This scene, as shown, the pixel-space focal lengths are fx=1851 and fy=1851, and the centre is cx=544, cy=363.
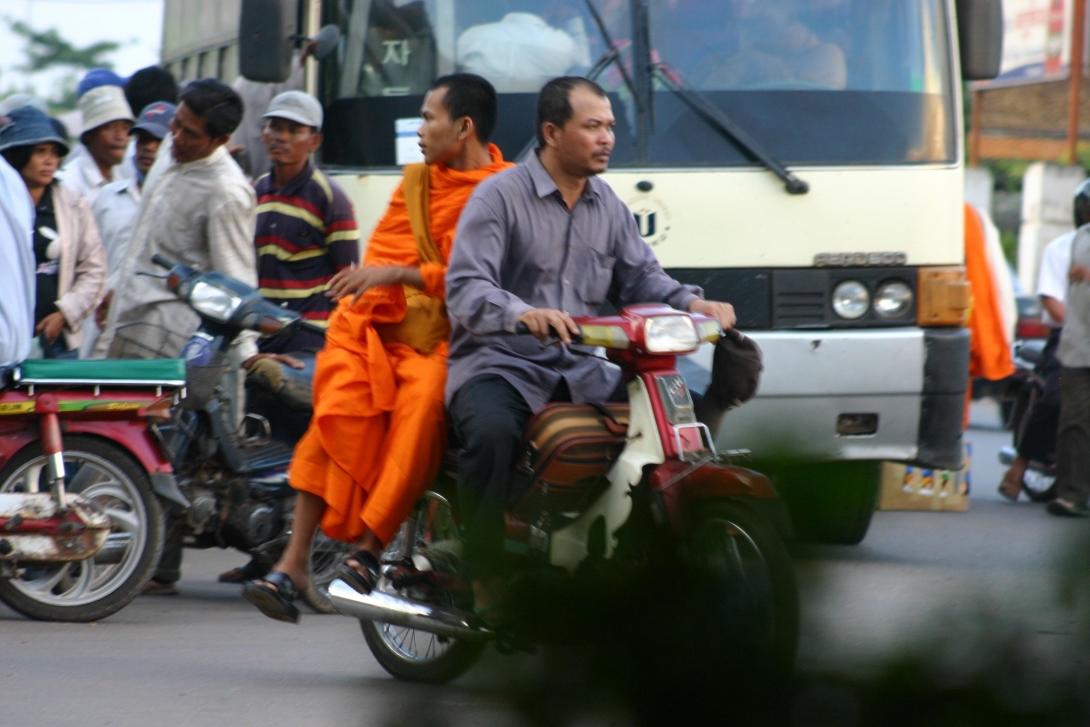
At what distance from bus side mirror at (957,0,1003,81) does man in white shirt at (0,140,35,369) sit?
12.3 ft

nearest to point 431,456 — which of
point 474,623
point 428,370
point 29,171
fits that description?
point 428,370

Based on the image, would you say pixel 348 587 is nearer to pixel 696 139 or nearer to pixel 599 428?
pixel 599 428

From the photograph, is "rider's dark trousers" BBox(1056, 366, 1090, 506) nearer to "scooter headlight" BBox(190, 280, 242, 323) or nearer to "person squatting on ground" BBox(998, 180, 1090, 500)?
"person squatting on ground" BBox(998, 180, 1090, 500)

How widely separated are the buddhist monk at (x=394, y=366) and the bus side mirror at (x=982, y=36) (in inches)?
127

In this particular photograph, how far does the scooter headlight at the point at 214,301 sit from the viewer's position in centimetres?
630

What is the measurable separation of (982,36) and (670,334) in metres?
3.66

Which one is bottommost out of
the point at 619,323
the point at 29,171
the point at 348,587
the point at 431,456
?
the point at 348,587

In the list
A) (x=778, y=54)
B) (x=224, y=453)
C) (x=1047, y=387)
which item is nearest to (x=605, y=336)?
(x=224, y=453)

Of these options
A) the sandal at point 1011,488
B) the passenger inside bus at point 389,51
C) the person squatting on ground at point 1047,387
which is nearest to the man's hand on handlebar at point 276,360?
the passenger inside bus at point 389,51

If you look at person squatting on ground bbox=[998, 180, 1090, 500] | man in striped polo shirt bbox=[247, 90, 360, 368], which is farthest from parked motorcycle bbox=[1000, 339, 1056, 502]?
man in striped polo shirt bbox=[247, 90, 360, 368]

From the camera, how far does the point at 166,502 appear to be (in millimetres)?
6074

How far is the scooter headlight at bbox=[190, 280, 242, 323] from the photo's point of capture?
20.7 feet

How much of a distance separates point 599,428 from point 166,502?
213 cm

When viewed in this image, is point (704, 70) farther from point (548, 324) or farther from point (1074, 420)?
point (1074, 420)
